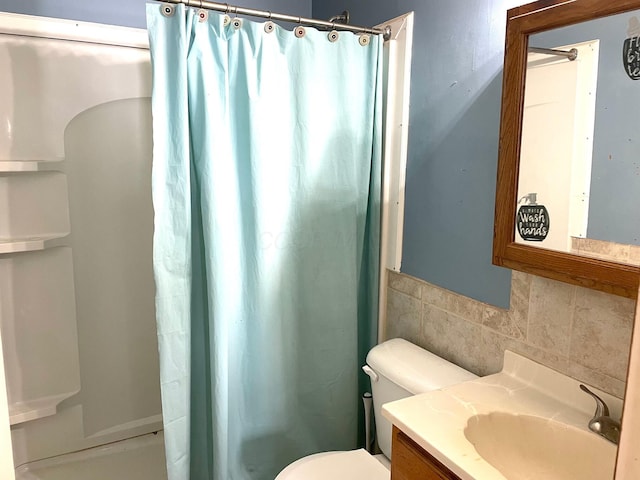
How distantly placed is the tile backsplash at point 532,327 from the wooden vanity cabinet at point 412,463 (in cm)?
45

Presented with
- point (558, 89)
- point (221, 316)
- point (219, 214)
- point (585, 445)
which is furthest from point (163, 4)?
point (585, 445)

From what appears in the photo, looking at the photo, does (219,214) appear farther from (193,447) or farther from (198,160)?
(193,447)

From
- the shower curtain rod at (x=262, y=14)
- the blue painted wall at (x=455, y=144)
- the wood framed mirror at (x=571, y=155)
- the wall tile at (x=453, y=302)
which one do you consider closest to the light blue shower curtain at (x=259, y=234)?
the shower curtain rod at (x=262, y=14)

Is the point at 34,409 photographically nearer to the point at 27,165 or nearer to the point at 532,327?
the point at 27,165

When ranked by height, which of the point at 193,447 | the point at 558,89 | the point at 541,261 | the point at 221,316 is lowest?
the point at 193,447

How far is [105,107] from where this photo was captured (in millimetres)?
2064

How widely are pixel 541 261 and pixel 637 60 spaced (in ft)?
1.57

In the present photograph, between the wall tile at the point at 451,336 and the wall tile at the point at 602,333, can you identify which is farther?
the wall tile at the point at 451,336

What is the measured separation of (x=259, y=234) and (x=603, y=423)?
1.09 m

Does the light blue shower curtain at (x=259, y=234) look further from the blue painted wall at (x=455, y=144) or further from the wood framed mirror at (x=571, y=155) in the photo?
the wood framed mirror at (x=571, y=155)

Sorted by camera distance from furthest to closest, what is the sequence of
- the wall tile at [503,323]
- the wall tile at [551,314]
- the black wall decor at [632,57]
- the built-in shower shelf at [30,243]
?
the built-in shower shelf at [30,243] → the wall tile at [503,323] → the wall tile at [551,314] → the black wall decor at [632,57]

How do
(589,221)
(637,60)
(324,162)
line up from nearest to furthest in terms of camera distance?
(637,60) → (589,221) → (324,162)

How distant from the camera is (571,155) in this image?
1183 millimetres

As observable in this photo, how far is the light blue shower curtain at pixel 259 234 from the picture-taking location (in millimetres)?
1479
